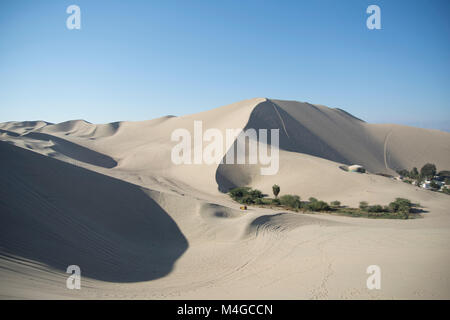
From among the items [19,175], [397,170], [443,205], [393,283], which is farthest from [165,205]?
[397,170]

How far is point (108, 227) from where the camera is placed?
30.8 feet

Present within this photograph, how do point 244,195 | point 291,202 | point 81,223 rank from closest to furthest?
point 81,223, point 291,202, point 244,195

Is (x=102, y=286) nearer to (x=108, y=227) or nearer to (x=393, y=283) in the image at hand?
(x=108, y=227)

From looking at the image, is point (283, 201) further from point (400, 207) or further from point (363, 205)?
point (400, 207)

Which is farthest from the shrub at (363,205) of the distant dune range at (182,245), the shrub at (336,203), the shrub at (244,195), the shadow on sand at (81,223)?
the shadow on sand at (81,223)

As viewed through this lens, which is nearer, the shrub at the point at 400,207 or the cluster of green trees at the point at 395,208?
the shrub at the point at 400,207

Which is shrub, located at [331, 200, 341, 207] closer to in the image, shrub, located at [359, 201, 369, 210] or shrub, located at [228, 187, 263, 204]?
shrub, located at [359, 201, 369, 210]

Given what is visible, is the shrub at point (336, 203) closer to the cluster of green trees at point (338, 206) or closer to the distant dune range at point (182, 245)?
the cluster of green trees at point (338, 206)

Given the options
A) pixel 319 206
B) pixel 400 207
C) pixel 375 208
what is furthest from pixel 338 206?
pixel 400 207

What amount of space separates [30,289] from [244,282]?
4.44m

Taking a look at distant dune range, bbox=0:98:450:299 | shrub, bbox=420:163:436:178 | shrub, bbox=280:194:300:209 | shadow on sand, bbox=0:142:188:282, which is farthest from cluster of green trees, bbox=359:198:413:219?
shrub, bbox=420:163:436:178

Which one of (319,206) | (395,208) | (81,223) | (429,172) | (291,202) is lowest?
(395,208)

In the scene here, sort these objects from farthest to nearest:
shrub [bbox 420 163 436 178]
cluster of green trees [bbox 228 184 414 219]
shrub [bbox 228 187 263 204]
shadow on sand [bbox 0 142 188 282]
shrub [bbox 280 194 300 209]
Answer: shrub [bbox 420 163 436 178] < shrub [bbox 228 187 263 204] < shrub [bbox 280 194 300 209] < cluster of green trees [bbox 228 184 414 219] < shadow on sand [bbox 0 142 188 282]

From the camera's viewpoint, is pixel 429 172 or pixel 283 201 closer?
pixel 283 201
